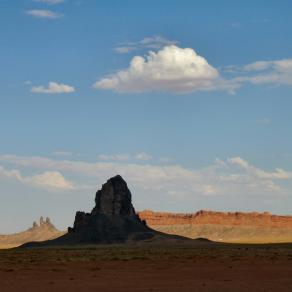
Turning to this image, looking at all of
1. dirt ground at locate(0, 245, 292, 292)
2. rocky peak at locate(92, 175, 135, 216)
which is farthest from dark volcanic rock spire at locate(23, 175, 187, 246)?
dirt ground at locate(0, 245, 292, 292)

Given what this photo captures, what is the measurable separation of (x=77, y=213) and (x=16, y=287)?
5497 inches

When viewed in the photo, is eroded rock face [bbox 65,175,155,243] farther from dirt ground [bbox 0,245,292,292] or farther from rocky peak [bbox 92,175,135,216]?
dirt ground [bbox 0,245,292,292]

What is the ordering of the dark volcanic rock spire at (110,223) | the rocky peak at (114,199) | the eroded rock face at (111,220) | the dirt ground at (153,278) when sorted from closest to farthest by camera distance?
the dirt ground at (153,278), the dark volcanic rock spire at (110,223), the eroded rock face at (111,220), the rocky peak at (114,199)

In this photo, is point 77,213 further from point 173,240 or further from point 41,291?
point 41,291

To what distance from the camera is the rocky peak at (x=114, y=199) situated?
174125 millimetres

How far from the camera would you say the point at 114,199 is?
175250mm

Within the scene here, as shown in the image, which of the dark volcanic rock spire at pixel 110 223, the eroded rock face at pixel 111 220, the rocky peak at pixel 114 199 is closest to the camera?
the dark volcanic rock spire at pixel 110 223

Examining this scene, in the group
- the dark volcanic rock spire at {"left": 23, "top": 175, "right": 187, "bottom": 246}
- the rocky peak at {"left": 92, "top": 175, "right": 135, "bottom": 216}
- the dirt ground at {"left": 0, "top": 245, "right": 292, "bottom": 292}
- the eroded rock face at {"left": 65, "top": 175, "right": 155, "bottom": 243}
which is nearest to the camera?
the dirt ground at {"left": 0, "top": 245, "right": 292, "bottom": 292}

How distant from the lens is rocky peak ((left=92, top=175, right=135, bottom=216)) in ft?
571

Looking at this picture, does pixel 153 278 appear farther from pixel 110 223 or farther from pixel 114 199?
pixel 114 199

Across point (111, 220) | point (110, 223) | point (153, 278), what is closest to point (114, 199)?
point (111, 220)

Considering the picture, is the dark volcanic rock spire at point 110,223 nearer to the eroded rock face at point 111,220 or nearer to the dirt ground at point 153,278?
the eroded rock face at point 111,220

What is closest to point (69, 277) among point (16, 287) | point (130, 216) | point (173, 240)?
point (16, 287)

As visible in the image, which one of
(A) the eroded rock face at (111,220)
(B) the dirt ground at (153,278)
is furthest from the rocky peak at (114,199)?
(B) the dirt ground at (153,278)
